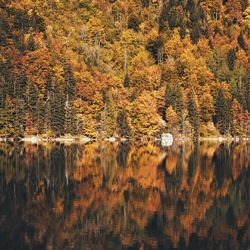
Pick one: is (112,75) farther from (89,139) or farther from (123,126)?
(89,139)

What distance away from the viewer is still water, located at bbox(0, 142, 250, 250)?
25109mm

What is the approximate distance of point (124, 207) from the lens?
32.5 meters

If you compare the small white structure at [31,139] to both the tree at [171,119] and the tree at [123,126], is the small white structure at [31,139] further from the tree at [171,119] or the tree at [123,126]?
the tree at [171,119]

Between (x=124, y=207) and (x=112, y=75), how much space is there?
396 feet

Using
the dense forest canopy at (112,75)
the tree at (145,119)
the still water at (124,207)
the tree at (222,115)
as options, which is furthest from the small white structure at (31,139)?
the still water at (124,207)

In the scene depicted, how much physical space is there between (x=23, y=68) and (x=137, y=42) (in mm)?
57702

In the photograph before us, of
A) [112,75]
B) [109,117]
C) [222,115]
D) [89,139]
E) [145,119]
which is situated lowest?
[89,139]

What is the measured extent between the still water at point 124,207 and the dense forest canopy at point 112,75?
72.3m

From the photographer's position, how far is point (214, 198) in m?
35.7

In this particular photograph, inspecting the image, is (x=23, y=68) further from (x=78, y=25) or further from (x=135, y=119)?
(x=78, y=25)

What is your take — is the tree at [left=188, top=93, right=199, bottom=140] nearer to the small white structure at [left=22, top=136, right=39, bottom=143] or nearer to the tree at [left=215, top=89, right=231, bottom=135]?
the tree at [left=215, top=89, right=231, bottom=135]

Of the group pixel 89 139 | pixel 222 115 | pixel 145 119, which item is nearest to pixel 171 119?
pixel 145 119

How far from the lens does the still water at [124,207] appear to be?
25.1 metres

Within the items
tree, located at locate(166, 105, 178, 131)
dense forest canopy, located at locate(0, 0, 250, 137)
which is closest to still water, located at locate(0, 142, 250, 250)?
dense forest canopy, located at locate(0, 0, 250, 137)
